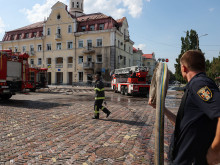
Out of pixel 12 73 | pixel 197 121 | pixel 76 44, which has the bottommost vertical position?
pixel 197 121

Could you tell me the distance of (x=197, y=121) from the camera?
1527 millimetres

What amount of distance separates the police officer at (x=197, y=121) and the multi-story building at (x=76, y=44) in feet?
108

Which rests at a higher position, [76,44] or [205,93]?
[76,44]

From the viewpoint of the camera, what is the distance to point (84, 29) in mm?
37438

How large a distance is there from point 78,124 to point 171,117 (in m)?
4.62

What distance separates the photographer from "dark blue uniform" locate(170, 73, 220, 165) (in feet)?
4.66

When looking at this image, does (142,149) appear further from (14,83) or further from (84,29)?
(84,29)

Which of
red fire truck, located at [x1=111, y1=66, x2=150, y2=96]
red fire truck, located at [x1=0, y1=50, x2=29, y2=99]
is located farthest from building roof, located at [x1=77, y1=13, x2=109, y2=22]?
red fire truck, located at [x1=0, y1=50, x2=29, y2=99]

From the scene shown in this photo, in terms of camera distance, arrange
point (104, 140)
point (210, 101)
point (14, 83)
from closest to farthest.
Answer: point (210, 101) < point (104, 140) < point (14, 83)

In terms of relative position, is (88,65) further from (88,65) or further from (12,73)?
(12,73)

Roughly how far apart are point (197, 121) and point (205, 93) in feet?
0.87

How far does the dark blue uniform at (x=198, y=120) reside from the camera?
1.42 meters

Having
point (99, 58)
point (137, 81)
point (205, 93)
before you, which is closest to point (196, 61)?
point (205, 93)

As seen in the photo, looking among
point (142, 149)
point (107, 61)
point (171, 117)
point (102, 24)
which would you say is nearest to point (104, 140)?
point (142, 149)
